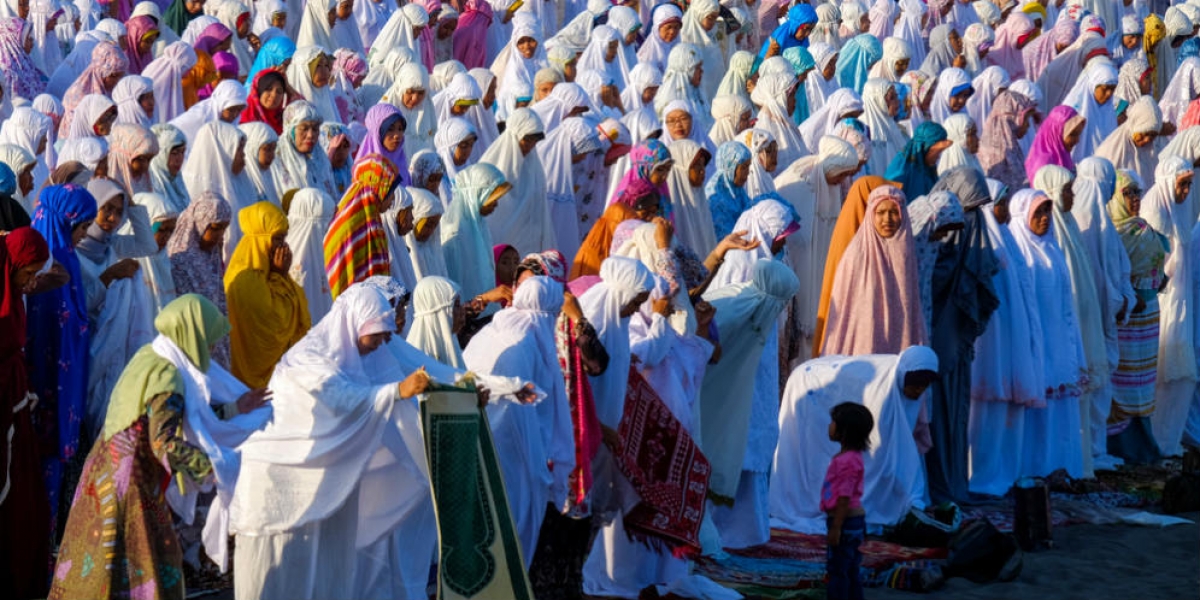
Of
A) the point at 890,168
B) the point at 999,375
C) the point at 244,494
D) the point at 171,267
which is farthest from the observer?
the point at 890,168

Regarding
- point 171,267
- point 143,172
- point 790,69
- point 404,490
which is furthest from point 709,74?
point 404,490

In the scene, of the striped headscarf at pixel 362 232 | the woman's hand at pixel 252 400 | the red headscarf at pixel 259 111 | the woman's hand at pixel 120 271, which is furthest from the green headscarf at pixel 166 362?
the red headscarf at pixel 259 111

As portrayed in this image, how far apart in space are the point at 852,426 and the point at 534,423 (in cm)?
117

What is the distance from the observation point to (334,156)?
1065 cm

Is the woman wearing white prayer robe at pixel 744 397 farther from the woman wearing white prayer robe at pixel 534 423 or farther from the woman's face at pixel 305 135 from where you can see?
the woman's face at pixel 305 135

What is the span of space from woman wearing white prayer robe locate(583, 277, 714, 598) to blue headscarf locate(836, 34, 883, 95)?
8291 mm

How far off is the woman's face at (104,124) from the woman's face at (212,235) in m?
2.38

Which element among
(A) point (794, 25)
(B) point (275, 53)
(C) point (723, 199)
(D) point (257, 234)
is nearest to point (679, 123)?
(C) point (723, 199)

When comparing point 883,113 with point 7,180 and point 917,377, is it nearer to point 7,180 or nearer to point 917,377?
point 917,377

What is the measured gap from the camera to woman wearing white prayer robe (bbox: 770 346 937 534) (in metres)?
9.04

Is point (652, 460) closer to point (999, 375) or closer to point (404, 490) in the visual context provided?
point (404, 490)

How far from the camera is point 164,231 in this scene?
8594mm

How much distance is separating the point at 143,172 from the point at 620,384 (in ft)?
10.4

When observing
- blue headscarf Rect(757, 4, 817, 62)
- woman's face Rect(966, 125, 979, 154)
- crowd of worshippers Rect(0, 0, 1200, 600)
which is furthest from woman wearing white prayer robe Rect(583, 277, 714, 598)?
blue headscarf Rect(757, 4, 817, 62)
